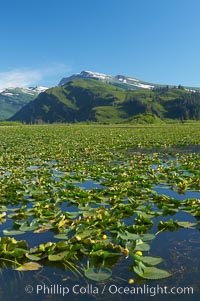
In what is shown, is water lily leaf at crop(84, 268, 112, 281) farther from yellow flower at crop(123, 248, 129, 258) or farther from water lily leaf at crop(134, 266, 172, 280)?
yellow flower at crop(123, 248, 129, 258)

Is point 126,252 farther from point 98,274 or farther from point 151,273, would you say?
point 98,274

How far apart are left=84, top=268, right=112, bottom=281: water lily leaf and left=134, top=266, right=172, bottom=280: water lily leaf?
47 centimetres

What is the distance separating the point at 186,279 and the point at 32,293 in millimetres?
2535

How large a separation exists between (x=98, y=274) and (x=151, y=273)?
0.88 metres

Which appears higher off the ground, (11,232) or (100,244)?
(100,244)

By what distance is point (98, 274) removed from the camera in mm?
5445

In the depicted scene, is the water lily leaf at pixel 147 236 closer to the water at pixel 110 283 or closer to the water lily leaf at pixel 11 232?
the water at pixel 110 283

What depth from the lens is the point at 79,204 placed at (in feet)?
33.3

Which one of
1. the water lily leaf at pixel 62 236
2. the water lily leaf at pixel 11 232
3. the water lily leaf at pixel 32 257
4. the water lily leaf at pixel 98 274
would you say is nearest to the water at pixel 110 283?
the water lily leaf at pixel 98 274

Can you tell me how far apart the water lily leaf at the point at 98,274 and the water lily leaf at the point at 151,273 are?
1.54ft

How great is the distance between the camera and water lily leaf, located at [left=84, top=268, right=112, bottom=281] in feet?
17.5

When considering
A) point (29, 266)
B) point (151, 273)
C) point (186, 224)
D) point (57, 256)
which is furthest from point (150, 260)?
point (186, 224)

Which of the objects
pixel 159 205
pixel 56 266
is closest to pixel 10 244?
pixel 56 266

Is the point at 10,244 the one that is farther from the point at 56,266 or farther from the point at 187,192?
the point at 187,192
